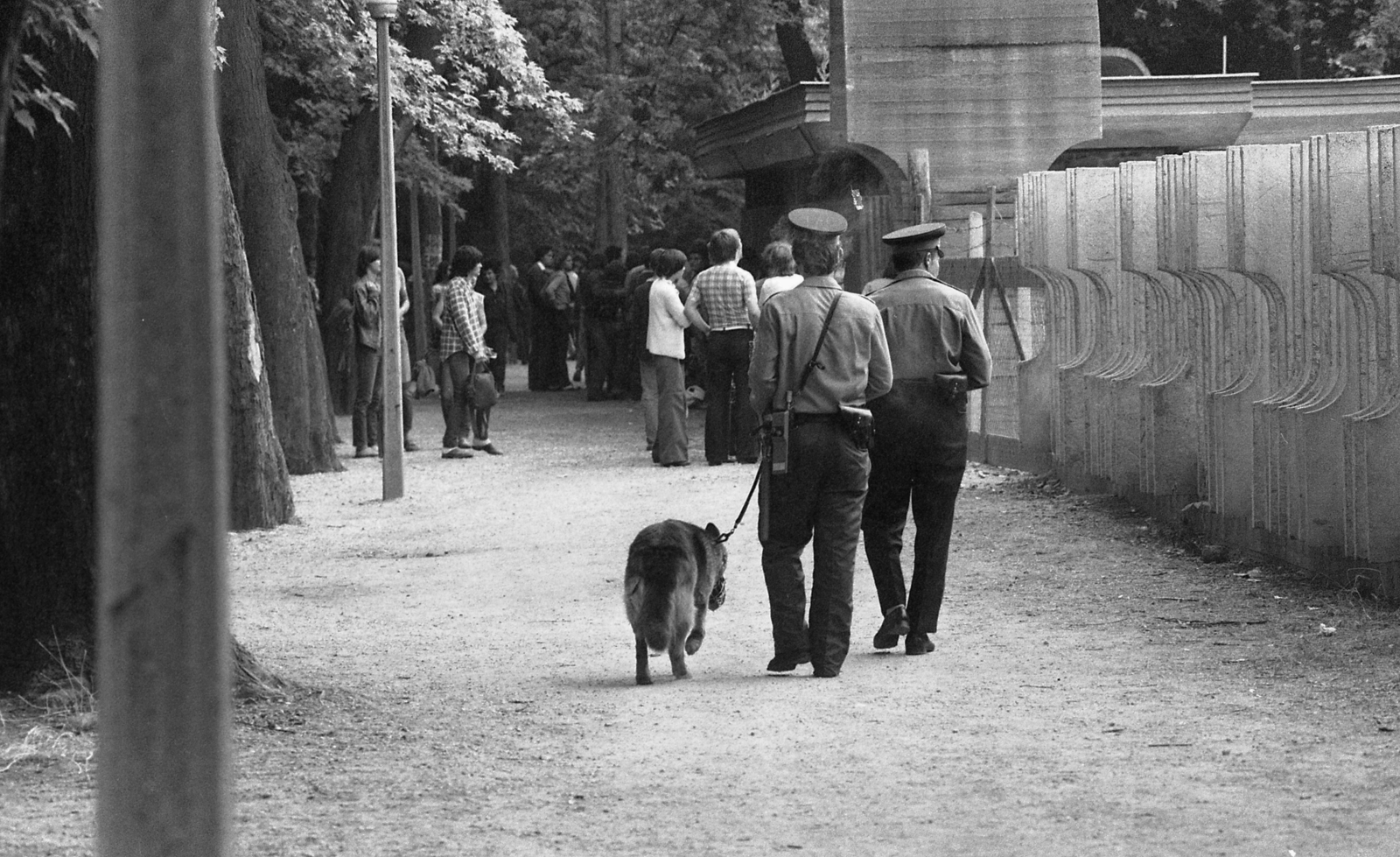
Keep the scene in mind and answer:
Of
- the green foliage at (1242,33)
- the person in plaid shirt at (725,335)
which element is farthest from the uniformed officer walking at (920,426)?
the green foliage at (1242,33)

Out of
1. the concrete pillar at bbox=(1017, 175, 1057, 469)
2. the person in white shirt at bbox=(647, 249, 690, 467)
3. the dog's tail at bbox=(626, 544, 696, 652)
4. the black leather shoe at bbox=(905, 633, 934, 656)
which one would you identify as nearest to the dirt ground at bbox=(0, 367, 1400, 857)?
the black leather shoe at bbox=(905, 633, 934, 656)

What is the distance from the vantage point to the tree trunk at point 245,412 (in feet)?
48.9

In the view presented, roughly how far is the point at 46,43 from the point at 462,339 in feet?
Result: 40.3

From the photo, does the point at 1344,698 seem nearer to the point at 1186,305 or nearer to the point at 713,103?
the point at 1186,305

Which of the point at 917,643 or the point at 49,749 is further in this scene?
the point at 917,643

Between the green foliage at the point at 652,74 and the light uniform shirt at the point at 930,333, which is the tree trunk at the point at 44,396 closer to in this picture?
the light uniform shirt at the point at 930,333

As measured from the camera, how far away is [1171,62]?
42.7m

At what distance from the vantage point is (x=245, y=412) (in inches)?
592

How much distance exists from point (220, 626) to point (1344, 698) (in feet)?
18.9

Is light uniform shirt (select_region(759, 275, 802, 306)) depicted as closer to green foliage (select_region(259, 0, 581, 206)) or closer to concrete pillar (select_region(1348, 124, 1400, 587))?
green foliage (select_region(259, 0, 581, 206))

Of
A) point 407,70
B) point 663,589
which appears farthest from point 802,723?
point 407,70

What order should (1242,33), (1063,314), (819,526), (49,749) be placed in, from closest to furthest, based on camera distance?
(49,749) → (819,526) → (1063,314) → (1242,33)

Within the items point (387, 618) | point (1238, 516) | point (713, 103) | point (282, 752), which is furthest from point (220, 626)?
point (713, 103)

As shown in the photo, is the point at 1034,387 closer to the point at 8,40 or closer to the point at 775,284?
the point at 775,284
